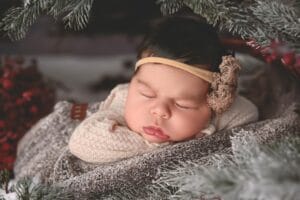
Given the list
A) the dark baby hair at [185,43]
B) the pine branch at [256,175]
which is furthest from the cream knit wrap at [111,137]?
the pine branch at [256,175]

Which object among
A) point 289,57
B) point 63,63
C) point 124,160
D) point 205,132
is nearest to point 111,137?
point 124,160

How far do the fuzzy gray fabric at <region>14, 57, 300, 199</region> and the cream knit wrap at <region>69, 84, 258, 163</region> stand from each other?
2 centimetres

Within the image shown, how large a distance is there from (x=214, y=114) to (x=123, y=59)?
79cm

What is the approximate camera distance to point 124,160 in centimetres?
84

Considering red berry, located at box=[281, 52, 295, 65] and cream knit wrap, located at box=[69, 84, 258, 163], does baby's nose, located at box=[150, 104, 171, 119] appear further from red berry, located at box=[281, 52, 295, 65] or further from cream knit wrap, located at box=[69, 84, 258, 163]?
red berry, located at box=[281, 52, 295, 65]

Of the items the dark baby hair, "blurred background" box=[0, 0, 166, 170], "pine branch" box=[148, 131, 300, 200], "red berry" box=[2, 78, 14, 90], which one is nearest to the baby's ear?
the dark baby hair

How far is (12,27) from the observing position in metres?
0.78

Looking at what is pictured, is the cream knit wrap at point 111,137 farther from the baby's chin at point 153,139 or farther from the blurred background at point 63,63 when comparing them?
the blurred background at point 63,63

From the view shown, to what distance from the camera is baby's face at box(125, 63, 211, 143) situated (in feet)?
2.76

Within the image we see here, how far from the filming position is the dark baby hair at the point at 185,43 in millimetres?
841

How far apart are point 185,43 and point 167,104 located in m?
0.10

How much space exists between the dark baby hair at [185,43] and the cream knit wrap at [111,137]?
119 millimetres

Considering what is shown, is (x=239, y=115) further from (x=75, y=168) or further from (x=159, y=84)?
(x=75, y=168)

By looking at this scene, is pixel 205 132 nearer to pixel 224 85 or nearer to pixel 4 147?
pixel 224 85
